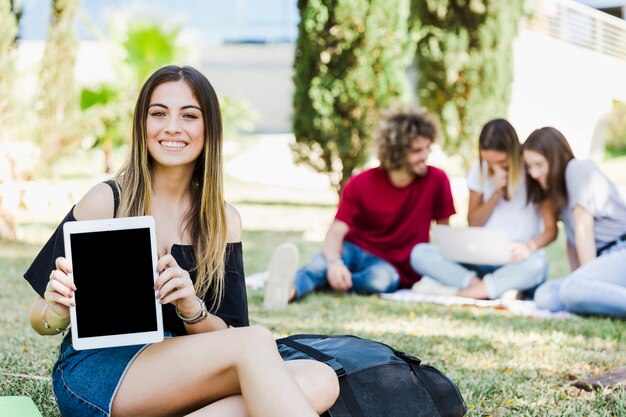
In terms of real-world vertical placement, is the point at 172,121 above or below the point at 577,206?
above

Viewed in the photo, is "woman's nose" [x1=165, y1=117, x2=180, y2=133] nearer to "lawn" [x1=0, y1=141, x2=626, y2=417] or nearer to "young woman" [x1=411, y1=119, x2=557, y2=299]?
"lawn" [x1=0, y1=141, x2=626, y2=417]

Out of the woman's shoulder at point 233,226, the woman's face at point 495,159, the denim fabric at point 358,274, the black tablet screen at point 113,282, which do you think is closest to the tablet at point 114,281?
the black tablet screen at point 113,282

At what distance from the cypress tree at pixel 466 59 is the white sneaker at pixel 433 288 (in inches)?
205

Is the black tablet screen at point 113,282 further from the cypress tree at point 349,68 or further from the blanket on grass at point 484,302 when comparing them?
the cypress tree at point 349,68

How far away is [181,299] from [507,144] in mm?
3427

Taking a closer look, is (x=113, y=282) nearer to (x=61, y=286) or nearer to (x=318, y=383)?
(x=61, y=286)

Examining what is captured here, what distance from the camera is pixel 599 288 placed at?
15.2 feet

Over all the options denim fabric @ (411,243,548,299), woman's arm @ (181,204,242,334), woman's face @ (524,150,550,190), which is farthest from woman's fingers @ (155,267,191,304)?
denim fabric @ (411,243,548,299)

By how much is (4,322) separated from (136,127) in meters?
2.20

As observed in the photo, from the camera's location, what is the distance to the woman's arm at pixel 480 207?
18.3ft

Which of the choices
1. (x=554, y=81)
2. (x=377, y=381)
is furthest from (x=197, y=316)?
(x=554, y=81)

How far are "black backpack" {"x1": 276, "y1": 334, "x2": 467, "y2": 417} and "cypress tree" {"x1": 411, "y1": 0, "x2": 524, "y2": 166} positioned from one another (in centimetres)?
806

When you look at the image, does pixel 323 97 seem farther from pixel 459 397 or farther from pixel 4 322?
pixel 459 397

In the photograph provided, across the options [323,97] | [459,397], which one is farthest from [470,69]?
[459,397]
